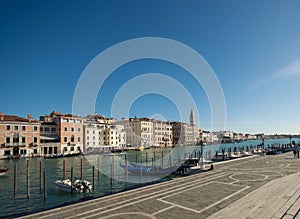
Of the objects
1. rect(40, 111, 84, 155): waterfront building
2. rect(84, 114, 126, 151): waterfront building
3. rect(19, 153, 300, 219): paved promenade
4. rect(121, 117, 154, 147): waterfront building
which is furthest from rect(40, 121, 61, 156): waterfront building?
rect(19, 153, 300, 219): paved promenade

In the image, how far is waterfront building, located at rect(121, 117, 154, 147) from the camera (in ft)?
257

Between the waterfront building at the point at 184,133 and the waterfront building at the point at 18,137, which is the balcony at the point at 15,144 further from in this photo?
the waterfront building at the point at 184,133

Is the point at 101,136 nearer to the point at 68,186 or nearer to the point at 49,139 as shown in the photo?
the point at 49,139

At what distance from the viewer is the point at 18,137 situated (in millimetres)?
43219

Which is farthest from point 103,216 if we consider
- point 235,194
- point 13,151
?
point 13,151

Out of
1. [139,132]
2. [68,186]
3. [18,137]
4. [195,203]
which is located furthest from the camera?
[139,132]

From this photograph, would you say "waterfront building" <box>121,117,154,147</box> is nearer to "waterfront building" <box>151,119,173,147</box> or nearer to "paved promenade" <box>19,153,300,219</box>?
"waterfront building" <box>151,119,173,147</box>

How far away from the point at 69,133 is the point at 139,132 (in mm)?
31273

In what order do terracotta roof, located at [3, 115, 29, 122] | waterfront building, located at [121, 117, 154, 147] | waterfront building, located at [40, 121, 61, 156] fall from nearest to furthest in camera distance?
terracotta roof, located at [3, 115, 29, 122] → waterfront building, located at [40, 121, 61, 156] → waterfront building, located at [121, 117, 154, 147]

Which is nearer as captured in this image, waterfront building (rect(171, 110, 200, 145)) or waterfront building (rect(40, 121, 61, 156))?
waterfront building (rect(40, 121, 61, 156))

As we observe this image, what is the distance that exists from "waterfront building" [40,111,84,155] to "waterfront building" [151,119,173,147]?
3611 centimetres

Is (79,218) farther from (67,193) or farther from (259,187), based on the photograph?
(67,193)

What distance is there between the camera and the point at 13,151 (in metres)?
42.6

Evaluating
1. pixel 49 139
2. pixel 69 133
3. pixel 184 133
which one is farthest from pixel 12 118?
pixel 184 133
